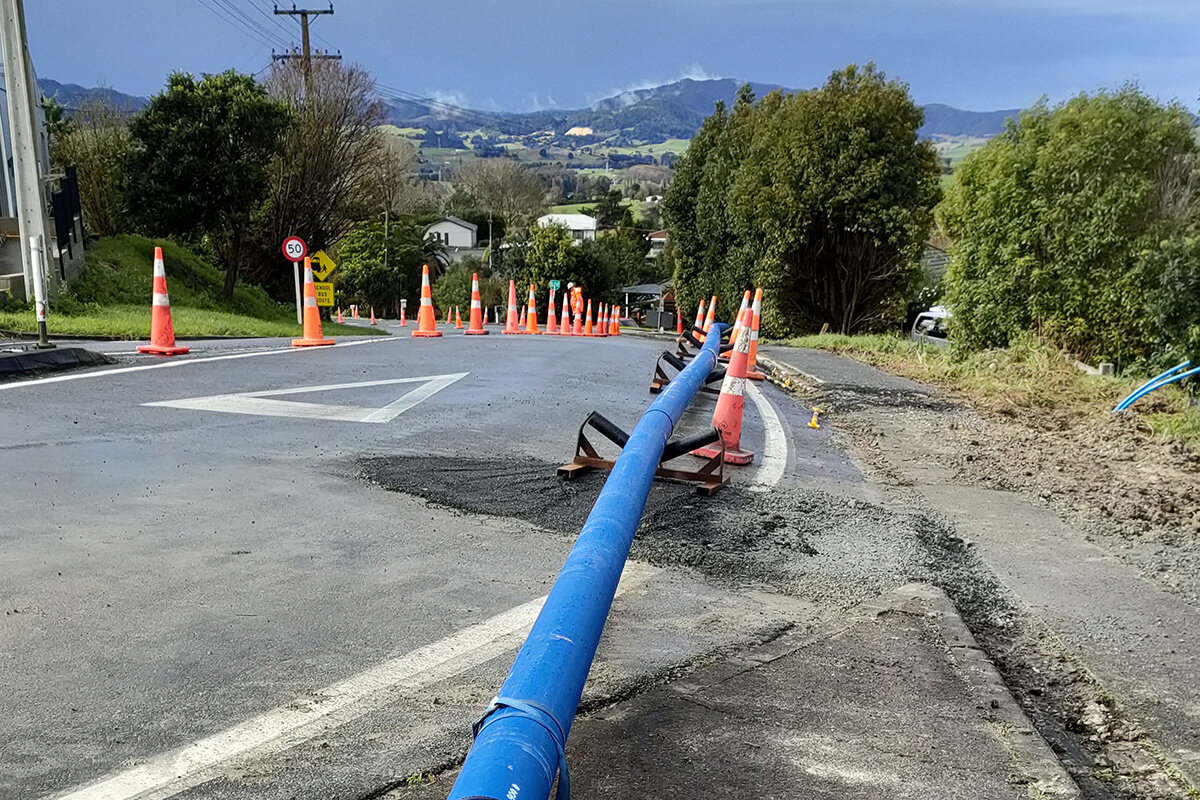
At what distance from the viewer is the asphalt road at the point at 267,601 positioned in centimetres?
260

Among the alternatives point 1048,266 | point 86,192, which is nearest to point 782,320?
point 1048,266

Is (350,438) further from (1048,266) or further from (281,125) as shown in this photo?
(281,125)

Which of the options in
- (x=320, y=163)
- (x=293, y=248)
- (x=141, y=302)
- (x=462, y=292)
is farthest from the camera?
(x=462, y=292)

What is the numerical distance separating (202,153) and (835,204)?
18.3 metres

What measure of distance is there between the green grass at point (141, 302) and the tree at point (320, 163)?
4.29 m

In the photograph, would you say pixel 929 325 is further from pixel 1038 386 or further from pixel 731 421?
pixel 731 421

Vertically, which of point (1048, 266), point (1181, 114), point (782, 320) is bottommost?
point (782, 320)

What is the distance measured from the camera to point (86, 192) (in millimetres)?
31672

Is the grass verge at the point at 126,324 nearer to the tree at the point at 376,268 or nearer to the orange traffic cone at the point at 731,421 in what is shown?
the orange traffic cone at the point at 731,421

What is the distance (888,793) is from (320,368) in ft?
29.0

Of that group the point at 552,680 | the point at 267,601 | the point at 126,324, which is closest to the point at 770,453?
the point at 267,601

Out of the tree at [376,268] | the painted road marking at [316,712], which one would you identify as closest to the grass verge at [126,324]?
the painted road marking at [316,712]

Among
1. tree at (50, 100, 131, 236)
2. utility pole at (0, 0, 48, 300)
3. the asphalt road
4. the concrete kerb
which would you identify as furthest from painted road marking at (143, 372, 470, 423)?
tree at (50, 100, 131, 236)

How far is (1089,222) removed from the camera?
454 inches
